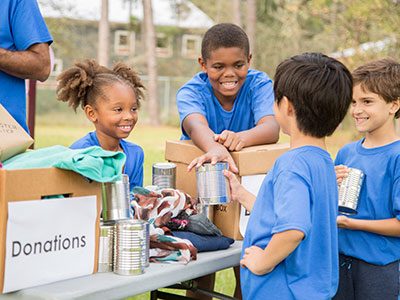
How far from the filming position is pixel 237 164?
116 inches

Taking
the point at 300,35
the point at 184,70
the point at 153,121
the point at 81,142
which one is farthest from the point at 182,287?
the point at 184,70

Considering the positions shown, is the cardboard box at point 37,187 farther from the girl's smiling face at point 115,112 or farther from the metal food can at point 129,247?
the girl's smiling face at point 115,112

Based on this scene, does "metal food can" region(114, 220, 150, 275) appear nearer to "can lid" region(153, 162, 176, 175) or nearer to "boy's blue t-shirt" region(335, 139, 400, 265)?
"can lid" region(153, 162, 176, 175)

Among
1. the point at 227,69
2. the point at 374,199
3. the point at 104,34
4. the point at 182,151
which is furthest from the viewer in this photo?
the point at 104,34

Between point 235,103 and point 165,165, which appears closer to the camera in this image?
point 165,165

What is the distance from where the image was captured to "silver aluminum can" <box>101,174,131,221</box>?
7.62 ft

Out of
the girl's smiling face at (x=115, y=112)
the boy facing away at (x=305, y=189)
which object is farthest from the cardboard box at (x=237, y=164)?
the boy facing away at (x=305, y=189)

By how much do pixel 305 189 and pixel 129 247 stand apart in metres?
0.55

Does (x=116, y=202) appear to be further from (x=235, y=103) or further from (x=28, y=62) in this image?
(x=235, y=103)

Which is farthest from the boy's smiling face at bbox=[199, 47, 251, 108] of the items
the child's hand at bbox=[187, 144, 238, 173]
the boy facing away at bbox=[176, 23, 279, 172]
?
the child's hand at bbox=[187, 144, 238, 173]

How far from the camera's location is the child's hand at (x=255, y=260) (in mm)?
2303

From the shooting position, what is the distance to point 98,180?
2184mm

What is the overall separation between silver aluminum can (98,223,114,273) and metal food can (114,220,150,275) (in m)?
0.03

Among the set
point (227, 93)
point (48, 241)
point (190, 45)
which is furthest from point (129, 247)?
point (190, 45)
